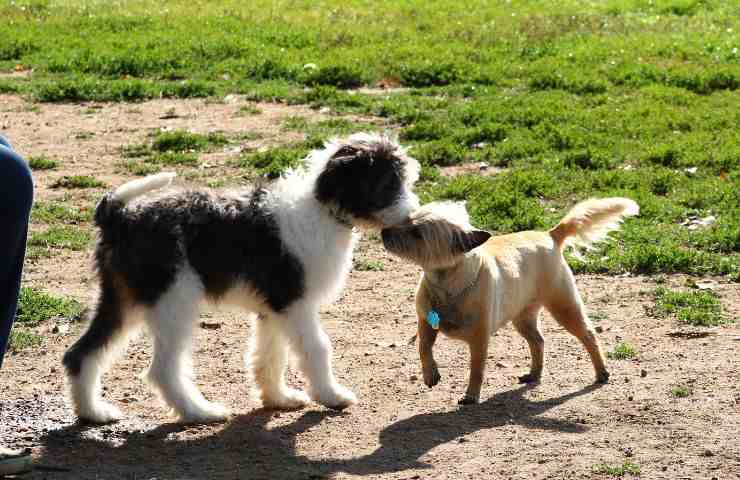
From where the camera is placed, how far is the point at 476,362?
647 cm

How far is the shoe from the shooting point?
5.43m

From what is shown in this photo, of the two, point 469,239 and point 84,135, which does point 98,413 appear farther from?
point 84,135

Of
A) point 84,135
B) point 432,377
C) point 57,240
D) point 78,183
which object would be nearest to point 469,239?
point 432,377

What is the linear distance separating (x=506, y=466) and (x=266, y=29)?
1136 centimetres

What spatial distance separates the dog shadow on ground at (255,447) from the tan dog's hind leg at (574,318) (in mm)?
429

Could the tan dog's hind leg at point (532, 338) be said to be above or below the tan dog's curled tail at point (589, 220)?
below

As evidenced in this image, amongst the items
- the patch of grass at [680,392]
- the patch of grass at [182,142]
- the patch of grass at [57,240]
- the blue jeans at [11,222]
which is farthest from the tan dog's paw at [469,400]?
the patch of grass at [182,142]

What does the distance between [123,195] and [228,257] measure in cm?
57

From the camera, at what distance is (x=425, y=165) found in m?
10.9

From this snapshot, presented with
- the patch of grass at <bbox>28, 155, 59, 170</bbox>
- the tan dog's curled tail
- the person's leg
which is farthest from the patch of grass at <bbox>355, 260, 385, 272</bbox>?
the person's leg

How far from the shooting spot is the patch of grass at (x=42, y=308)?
7.64 metres

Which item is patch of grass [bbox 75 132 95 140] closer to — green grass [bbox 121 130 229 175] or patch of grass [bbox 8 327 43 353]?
green grass [bbox 121 130 229 175]

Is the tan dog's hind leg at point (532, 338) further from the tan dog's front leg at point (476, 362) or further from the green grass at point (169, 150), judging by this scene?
the green grass at point (169, 150)

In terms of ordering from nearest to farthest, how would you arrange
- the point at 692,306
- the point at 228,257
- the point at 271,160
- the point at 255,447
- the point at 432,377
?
the point at 255,447 → the point at 228,257 → the point at 432,377 → the point at 692,306 → the point at 271,160
